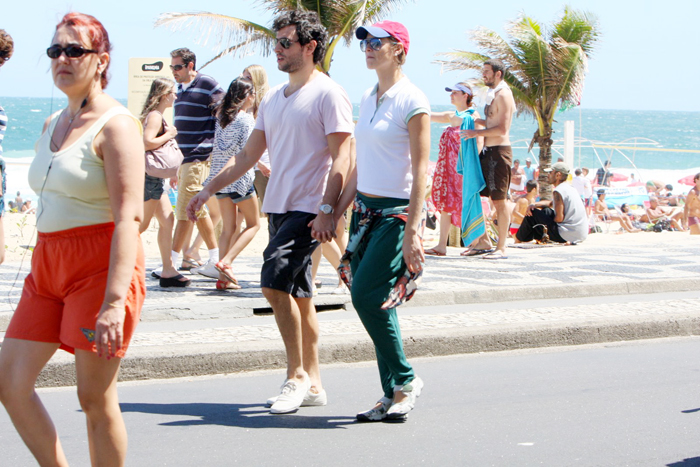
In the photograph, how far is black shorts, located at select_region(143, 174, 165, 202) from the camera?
7973 millimetres

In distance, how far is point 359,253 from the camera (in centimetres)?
463

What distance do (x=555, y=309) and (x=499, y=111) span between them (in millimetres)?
3463

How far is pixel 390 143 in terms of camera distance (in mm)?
4508

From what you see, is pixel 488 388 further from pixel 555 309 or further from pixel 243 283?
pixel 243 283

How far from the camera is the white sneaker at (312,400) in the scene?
4.97 m

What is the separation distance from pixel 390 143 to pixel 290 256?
0.79m

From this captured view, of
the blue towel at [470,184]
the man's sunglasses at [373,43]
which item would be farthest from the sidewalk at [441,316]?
the man's sunglasses at [373,43]

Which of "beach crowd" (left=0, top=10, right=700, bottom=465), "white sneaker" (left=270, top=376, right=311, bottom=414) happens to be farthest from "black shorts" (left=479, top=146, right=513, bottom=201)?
"white sneaker" (left=270, top=376, right=311, bottom=414)

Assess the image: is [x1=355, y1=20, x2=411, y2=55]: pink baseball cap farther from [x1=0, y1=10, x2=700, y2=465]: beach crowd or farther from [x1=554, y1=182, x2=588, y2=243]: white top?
[x1=554, y1=182, x2=588, y2=243]: white top

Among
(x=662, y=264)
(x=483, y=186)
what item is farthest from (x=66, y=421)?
(x=662, y=264)

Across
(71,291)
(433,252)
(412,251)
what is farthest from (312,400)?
(433,252)

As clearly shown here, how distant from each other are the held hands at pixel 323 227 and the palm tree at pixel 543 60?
61.1 feet

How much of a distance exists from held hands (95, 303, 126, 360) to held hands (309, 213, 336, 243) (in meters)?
1.84

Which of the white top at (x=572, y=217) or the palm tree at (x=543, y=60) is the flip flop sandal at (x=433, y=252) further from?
the palm tree at (x=543, y=60)
